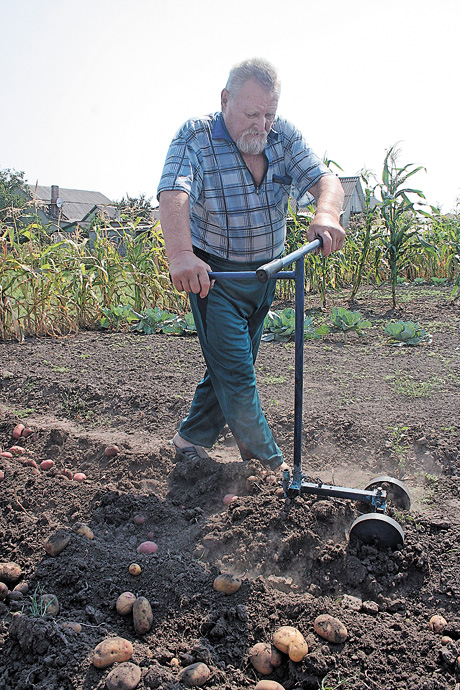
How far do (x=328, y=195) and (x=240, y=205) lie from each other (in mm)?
374

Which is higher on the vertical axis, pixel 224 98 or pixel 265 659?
pixel 224 98

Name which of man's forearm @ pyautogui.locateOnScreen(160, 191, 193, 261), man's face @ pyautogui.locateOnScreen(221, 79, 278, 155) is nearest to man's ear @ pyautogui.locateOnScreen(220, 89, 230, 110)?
man's face @ pyautogui.locateOnScreen(221, 79, 278, 155)

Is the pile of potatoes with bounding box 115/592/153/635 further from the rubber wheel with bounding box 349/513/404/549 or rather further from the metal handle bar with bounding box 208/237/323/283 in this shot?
the metal handle bar with bounding box 208/237/323/283

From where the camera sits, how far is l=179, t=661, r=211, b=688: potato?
1.45 meters

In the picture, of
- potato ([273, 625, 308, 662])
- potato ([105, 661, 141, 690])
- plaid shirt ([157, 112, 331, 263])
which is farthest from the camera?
plaid shirt ([157, 112, 331, 263])

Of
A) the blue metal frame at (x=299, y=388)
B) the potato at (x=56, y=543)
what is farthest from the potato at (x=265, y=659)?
the potato at (x=56, y=543)

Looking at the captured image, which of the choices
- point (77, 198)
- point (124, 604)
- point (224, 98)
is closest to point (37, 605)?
point (124, 604)

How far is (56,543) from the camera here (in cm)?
196

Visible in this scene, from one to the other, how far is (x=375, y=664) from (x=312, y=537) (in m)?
0.50

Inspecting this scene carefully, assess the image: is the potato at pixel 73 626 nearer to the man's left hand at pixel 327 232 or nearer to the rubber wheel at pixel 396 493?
the rubber wheel at pixel 396 493

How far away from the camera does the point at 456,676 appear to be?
1.47 metres

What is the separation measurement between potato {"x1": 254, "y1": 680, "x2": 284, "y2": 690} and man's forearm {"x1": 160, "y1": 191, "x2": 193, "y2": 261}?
1.37 metres

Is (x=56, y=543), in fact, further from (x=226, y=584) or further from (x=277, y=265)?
(x=277, y=265)

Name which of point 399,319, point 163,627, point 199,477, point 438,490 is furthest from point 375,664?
point 399,319
